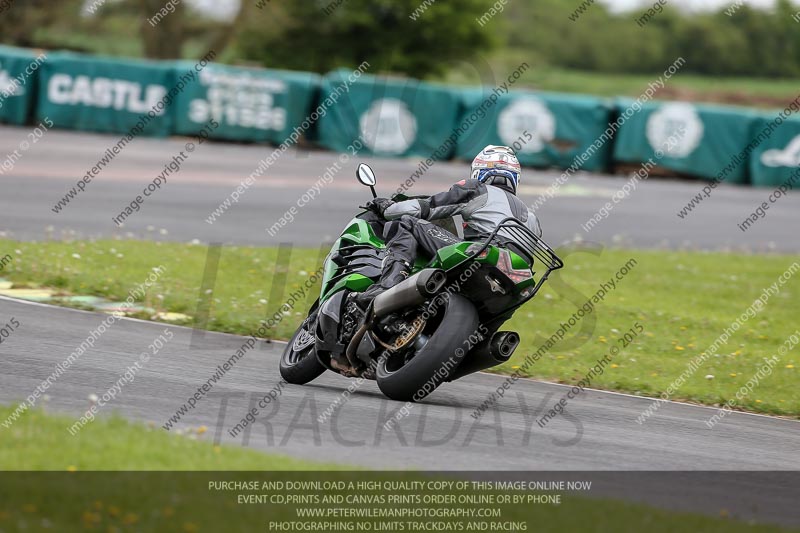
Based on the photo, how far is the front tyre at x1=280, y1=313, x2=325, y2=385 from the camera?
349 inches

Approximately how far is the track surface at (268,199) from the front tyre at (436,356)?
856 centimetres

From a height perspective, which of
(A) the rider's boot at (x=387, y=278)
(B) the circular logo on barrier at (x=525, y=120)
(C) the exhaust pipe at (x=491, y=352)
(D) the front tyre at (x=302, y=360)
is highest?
(A) the rider's boot at (x=387, y=278)

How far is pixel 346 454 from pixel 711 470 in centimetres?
229

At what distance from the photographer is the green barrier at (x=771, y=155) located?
33.7 metres

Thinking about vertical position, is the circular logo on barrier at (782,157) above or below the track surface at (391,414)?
below

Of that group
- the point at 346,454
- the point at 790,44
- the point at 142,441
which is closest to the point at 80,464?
the point at 142,441

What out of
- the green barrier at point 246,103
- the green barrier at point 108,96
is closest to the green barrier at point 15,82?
the green barrier at point 108,96

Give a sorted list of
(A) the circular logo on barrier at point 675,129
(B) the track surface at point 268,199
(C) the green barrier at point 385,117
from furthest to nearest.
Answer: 1. (A) the circular logo on barrier at point 675,129
2. (C) the green barrier at point 385,117
3. (B) the track surface at point 268,199

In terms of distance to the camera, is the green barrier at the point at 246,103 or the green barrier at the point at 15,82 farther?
the green barrier at the point at 246,103

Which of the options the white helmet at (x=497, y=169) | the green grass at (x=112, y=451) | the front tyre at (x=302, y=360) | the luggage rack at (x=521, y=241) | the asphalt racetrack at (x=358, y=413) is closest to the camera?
the green grass at (x=112, y=451)

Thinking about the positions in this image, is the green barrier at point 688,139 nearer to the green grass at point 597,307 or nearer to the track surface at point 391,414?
the green grass at point 597,307

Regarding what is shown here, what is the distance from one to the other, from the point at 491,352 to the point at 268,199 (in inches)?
590

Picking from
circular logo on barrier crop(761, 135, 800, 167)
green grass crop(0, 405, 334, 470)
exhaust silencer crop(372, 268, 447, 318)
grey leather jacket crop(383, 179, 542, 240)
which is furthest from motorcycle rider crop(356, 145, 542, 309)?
circular logo on barrier crop(761, 135, 800, 167)
